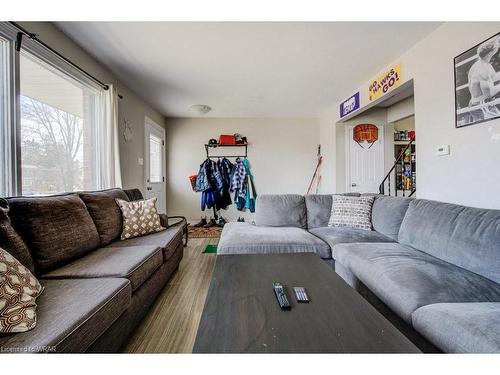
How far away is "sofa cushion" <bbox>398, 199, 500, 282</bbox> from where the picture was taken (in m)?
1.31

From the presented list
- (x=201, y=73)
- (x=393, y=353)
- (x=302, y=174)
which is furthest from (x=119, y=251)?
(x=302, y=174)

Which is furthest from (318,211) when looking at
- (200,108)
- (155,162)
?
(155,162)

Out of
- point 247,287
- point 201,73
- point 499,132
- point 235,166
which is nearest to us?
point 247,287

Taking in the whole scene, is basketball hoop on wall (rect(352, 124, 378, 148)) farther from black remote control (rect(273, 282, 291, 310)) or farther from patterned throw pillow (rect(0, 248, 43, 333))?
patterned throw pillow (rect(0, 248, 43, 333))

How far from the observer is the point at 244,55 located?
2398mm

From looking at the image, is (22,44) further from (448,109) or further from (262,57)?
(448,109)

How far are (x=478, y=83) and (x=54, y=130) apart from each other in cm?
369

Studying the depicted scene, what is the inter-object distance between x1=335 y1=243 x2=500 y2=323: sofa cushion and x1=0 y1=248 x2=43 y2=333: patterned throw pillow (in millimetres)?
1737

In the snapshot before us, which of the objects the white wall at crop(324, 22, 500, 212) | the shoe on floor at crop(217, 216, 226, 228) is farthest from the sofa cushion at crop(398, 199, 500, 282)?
the shoe on floor at crop(217, 216, 226, 228)

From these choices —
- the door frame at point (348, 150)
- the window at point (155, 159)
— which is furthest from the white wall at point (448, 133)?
the window at point (155, 159)

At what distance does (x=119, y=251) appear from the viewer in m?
1.75

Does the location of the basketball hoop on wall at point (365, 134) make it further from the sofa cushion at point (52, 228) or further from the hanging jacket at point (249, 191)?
the sofa cushion at point (52, 228)
